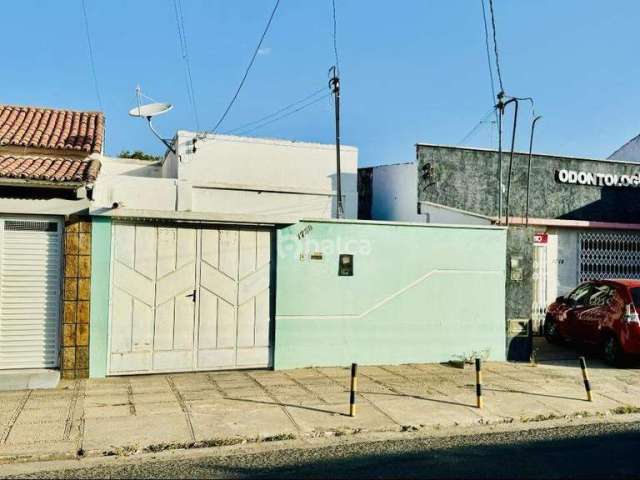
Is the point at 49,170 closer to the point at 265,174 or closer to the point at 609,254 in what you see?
the point at 265,174

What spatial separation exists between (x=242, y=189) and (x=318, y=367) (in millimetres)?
7283

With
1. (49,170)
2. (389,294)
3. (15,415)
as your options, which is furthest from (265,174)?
(15,415)

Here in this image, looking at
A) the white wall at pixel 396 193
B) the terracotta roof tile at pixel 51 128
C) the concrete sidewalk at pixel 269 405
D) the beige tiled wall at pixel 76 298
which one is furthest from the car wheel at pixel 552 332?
the terracotta roof tile at pixel 51 128

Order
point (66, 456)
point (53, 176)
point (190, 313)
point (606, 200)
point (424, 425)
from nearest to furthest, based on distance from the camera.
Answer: point (66, 456) → point (424, 425) → point (53, 176) → point (190, 313) → point (606, 200)

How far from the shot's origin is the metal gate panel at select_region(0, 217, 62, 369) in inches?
355

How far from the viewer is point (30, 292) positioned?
9.16 meters

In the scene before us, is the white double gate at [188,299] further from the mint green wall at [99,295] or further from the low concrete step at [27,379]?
the low concrete step at [27,379]

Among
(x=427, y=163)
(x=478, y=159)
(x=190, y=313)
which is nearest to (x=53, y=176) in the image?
(x=190, y=313)

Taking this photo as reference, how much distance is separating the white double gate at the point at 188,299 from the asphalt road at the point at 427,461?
151 inches

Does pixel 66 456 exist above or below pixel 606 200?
below

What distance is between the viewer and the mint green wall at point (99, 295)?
9352mm

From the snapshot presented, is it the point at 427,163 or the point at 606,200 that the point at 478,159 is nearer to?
the point at 427,163

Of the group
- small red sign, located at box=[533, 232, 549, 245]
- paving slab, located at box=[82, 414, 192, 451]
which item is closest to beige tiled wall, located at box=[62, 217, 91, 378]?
paving slab, located at box=[82, 414, 192, 451]

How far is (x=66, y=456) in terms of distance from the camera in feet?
20.0
